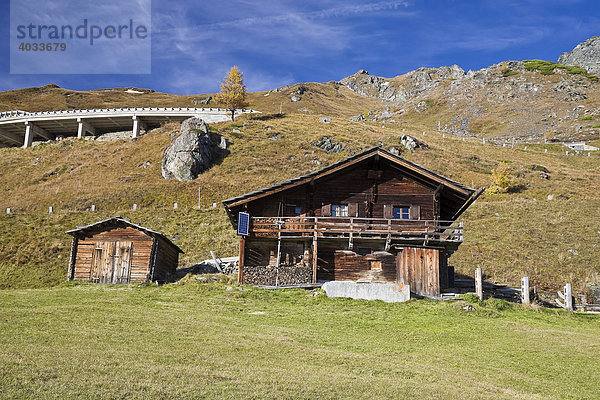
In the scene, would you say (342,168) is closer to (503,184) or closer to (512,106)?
(503,184)

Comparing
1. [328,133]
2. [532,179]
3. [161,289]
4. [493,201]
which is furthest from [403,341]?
[328,133]

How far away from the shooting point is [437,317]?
67.1ft

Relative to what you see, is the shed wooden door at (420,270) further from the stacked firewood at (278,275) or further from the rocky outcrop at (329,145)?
the rocky outcrop at (329,145)

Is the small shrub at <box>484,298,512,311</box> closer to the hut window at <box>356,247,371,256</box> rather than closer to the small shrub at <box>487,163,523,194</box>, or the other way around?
the hut window at <box>356,247,371,256</box>

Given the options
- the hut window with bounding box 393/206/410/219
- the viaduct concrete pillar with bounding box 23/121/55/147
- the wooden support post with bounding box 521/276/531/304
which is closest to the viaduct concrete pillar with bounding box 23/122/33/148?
the viaduct concrete pillar with bounding box 23/121/55/147

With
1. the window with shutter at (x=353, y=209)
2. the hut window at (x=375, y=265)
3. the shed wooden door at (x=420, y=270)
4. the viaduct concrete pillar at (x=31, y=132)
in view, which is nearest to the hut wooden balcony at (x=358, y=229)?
the window with shutter at (x=353, y=209)

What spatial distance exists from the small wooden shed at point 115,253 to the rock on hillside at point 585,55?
19715 cm

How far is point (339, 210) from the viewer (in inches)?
1202

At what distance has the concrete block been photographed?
2367cm

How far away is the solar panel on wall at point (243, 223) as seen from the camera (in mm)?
28578

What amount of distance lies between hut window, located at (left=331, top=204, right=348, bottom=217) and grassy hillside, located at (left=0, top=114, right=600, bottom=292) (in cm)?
1229

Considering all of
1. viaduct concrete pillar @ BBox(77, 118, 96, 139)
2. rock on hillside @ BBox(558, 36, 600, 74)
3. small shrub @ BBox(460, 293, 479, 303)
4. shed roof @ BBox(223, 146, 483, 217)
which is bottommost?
small shrub @ BBox(460, 293, 479, 303)

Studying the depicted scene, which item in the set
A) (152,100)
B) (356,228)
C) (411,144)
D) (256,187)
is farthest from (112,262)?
(152,100)

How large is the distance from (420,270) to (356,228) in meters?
5.07
